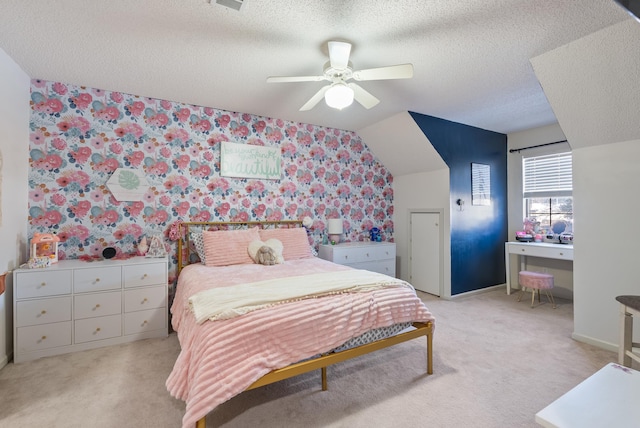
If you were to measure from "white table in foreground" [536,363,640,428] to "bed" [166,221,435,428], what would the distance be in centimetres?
104

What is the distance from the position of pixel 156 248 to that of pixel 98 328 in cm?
86

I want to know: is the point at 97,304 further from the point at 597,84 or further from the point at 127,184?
the point at 597,84

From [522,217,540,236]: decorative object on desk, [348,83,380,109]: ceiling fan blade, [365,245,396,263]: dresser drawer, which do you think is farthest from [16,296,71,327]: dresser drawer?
[522,217,540,236]: decorative object on desk

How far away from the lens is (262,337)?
5.41 feet

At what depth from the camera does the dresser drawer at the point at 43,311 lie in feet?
8.01

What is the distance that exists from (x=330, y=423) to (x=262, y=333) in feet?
2.30

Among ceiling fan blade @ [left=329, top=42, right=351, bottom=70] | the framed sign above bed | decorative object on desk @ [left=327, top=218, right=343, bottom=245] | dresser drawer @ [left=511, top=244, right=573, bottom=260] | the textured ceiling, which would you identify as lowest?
dresser drawer @ [left=511, top=244, right=573, bottom=260]

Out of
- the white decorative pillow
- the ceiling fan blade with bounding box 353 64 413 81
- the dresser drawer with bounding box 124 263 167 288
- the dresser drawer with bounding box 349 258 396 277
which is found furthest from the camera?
the dresser drawer with bounding box 349 258 396 277

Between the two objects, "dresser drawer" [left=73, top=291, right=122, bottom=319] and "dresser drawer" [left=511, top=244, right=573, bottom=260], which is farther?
"dresser drawer" [left=511, top=244, right=573, bottom=260]

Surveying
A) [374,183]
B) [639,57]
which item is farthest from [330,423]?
[374,183]

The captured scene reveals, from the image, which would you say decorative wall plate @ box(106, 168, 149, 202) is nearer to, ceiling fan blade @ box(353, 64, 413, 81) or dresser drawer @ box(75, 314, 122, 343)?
dresser drawer @ box(75, 314, 122, 343)

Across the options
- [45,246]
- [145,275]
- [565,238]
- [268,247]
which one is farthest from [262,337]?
[565,238]

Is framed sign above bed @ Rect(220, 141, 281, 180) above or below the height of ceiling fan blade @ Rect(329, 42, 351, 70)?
below

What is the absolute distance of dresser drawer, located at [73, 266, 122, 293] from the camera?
2.61 metres
